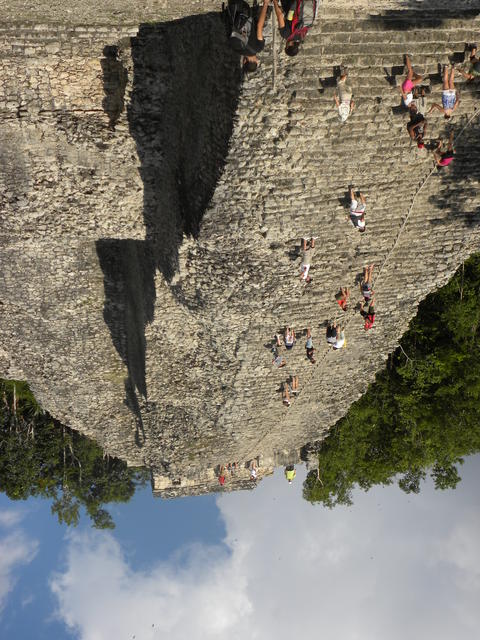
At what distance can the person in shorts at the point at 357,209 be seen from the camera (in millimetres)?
9219

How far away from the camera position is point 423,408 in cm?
2053

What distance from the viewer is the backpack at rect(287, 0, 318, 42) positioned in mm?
7102

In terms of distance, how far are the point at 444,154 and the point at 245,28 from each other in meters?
3.41

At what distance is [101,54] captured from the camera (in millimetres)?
9758

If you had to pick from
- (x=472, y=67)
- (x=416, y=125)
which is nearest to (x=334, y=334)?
(x=416, y=125)

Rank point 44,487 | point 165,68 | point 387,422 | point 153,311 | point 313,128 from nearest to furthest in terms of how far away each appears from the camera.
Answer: point 313,128 < point 165,68 < point 153,311 < point 387,422 < point 44,487

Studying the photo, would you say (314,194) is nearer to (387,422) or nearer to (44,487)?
(387,422)

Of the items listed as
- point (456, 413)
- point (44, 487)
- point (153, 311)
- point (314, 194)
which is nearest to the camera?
point (314, 194)

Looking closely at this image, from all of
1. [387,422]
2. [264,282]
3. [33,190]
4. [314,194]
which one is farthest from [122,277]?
[387,422]

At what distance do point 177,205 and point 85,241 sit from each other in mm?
3468

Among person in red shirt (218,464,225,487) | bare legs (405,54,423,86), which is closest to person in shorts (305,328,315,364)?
bare legs (405,54,423,86)

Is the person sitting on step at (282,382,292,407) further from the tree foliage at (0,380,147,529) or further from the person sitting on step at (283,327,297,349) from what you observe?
the tree foliage at (0,380,147,529)

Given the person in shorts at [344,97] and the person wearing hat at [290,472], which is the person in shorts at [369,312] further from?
the person wearing hat at [290,472]

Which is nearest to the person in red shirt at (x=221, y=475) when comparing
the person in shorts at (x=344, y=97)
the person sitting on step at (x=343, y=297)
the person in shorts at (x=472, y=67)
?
the person sitting on step at (x=343, y=297)
